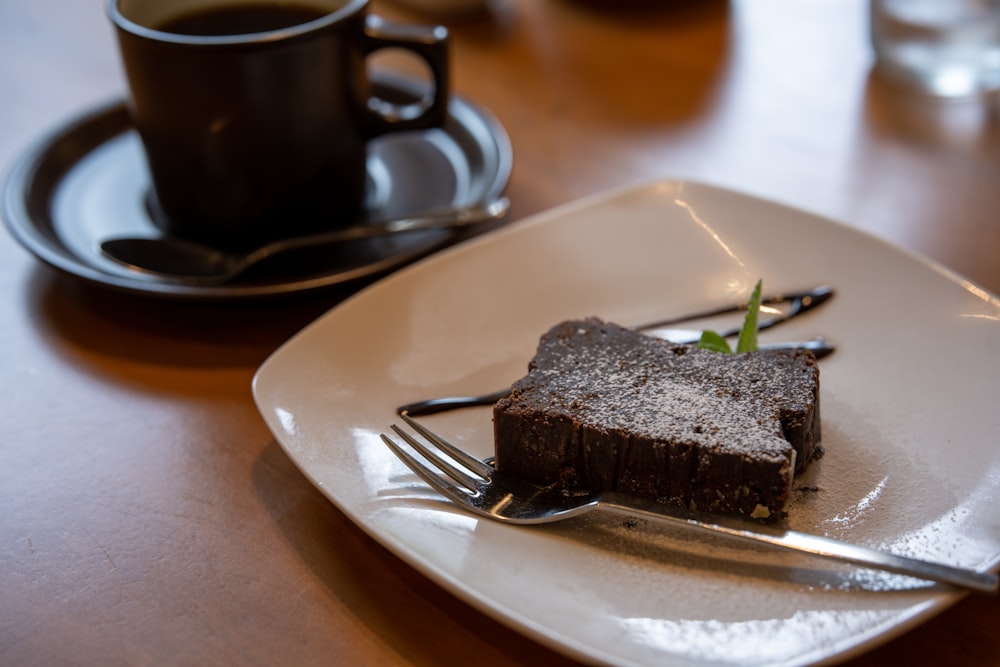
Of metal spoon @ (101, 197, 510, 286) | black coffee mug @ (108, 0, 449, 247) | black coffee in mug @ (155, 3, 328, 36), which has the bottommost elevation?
metal spoon @ (101, 197, 510, 286)

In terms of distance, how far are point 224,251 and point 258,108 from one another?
18 centimetres

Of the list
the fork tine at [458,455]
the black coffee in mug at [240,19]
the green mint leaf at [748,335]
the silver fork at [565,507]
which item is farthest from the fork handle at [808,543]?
the black coffee in mug at [240,19]

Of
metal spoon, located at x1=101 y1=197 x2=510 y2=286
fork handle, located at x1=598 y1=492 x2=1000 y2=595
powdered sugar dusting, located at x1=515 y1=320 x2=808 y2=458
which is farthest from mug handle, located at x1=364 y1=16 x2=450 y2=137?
fork handle, located at x1=598 y1=492 x2=1000 y2=595

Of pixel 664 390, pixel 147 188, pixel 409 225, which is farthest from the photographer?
pixel 147 188

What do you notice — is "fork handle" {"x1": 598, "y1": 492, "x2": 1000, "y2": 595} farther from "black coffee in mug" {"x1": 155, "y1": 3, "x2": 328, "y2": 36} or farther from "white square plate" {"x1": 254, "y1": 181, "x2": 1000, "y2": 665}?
"black coffee in mug" {"x1": 155, "y1": 3, "x2": 328, "y2": 36}

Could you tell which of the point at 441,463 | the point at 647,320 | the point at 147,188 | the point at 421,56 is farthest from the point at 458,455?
the point at 147,188

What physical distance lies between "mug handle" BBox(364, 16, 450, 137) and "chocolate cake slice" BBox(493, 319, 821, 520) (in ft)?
1.44

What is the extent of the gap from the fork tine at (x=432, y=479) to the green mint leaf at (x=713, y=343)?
0.27 metres

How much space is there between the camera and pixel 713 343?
2.86 feet

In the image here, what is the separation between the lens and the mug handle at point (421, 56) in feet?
3.59

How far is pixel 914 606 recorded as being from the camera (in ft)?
2.02

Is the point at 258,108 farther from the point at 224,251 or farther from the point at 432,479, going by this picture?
the point at 432,479

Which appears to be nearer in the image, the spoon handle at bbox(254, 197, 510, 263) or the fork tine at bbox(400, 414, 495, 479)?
the fork tine at bbox(400, 414, 495, 479)

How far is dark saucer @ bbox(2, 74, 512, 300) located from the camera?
102 cm
